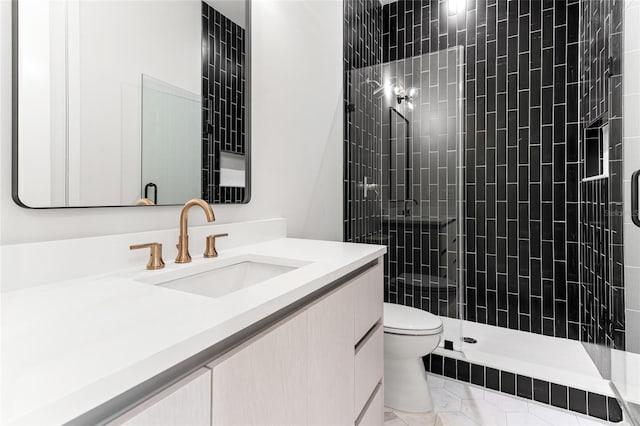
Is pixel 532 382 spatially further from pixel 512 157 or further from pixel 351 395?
pixel 512 157

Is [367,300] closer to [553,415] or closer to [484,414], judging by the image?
[484,414]

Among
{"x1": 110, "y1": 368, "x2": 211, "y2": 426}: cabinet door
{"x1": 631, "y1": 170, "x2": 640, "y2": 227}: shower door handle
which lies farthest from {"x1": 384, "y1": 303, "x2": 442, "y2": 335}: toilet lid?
{"x1": 110, "y1": 368, "x2": 211, "y2": 426}: cabinet door

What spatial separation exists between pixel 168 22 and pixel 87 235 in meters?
0.73

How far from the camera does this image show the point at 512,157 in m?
2.45

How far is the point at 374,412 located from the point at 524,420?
88cm

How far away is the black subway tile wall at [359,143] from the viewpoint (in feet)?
7.59

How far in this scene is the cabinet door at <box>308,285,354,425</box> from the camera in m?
0.83

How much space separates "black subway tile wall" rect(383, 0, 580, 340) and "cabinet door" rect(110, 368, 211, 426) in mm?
2456

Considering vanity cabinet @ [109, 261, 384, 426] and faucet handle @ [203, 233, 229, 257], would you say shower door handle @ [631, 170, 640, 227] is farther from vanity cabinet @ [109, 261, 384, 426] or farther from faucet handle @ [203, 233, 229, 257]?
faucet handle @ [203, 233, 229, 257]

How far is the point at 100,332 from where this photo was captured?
1.65 feet

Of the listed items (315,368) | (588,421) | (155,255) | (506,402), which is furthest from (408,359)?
(155,255)

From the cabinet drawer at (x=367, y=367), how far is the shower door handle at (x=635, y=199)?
1100 mm

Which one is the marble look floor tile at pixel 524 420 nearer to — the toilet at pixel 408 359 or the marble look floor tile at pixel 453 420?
the marble look floor tile at pixel 453 420

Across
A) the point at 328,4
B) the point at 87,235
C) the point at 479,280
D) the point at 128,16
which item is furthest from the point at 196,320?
the point at 479,280
